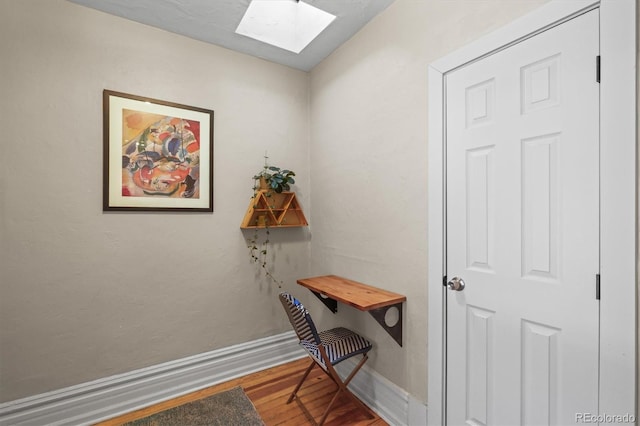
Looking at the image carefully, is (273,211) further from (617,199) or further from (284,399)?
(617,199)

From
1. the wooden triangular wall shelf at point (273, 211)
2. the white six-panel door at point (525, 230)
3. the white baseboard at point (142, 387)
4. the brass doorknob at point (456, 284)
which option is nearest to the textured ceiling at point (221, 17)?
the white six-panel door at point (525, 230)

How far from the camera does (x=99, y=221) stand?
6.64 feet

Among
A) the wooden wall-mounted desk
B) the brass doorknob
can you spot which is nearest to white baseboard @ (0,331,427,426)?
the wooden wall-mounted desk

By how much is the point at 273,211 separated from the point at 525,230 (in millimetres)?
1846

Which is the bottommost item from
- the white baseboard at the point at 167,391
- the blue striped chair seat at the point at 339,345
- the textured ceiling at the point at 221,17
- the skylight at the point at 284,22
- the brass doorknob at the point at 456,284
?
the white baseboard at the point at 167,391

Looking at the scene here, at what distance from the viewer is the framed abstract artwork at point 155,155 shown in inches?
80.7

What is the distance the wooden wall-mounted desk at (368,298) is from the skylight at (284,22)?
1916 millimetres

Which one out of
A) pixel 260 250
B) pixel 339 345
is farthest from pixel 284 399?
pixel 260 250

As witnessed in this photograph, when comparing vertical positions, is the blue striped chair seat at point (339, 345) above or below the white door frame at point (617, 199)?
below

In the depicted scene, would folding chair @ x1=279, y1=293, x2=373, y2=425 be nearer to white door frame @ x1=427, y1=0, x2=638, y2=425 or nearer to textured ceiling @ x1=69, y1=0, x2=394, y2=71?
white door frame @ x1=427, y1=0, x2=638, y2=425

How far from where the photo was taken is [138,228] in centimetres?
215

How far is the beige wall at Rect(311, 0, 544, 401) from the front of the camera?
5.64ft

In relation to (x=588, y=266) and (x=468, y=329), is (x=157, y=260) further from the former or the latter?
(x=588, y=266)

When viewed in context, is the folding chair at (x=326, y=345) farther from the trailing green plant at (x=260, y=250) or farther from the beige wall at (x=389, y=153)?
the trailing green plant at (x=260, y=250)
